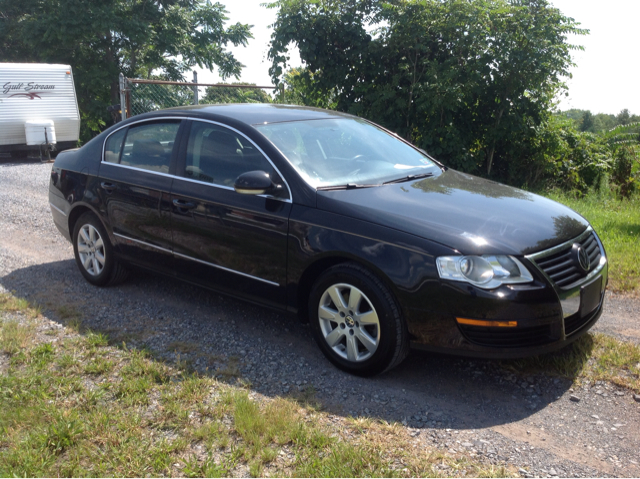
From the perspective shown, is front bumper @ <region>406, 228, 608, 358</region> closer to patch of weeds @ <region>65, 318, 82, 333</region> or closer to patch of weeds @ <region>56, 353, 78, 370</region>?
patch of weeds @ <region>56, 353, 78, 370</region>

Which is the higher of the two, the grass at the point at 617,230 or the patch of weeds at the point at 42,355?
the grass at the point at 617,230

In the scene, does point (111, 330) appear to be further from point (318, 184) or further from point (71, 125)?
point (71, 125)

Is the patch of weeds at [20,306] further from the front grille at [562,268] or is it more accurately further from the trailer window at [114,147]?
the front grille at [562,268]

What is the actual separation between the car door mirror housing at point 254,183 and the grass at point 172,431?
126cm

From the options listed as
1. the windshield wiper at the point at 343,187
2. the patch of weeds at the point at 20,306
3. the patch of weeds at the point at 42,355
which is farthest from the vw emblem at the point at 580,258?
the patch of weeds at the point at 20,306

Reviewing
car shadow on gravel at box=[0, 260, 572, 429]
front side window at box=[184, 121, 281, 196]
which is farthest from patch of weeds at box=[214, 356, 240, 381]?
front side window at box=[184, 121, 281, 196]

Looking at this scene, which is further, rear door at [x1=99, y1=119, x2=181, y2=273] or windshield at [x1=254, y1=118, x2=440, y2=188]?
rear door at [x1=99, y1=119, x2=181, y2=273]

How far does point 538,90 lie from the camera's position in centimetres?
956

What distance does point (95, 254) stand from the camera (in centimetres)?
548

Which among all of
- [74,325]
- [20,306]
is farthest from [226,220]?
[20,306]

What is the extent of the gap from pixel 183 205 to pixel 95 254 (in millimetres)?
1463

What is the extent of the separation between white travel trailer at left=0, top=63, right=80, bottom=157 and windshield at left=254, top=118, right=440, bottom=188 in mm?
13224

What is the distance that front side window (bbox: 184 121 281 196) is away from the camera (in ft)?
14.0

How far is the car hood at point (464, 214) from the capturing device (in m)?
3.45
